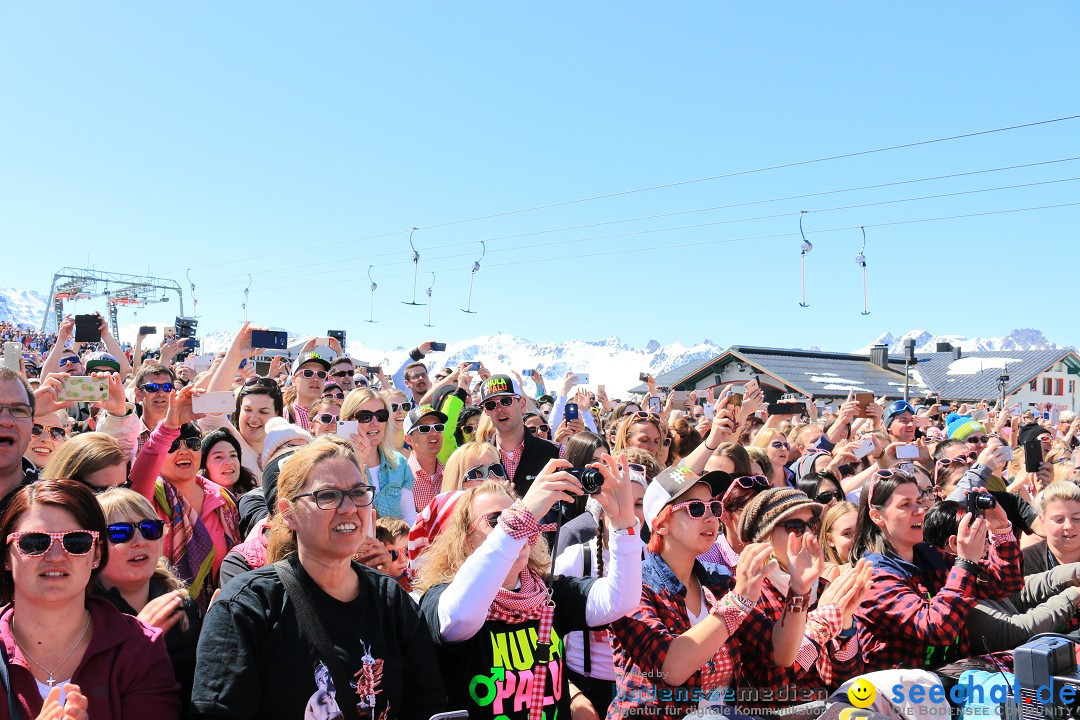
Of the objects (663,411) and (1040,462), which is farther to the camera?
(663,411)

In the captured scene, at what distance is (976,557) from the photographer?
3777mm

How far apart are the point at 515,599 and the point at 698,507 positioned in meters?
0.92

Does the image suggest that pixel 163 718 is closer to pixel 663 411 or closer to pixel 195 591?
pixel 195 591

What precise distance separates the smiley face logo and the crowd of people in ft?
0.44

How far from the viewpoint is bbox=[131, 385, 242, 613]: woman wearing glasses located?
12.5 feet

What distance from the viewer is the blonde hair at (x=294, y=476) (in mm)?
2670

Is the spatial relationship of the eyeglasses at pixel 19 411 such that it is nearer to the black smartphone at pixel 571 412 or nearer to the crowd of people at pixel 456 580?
the crowd of people at pixel 456 580

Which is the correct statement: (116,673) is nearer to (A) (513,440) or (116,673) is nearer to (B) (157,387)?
(A) (513,440)

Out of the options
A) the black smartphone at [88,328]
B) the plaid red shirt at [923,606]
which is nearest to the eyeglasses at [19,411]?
the plaid red shirt at [923,606]

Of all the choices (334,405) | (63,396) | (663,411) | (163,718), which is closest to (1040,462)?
(663,411)

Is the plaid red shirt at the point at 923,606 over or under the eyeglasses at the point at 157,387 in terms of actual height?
under

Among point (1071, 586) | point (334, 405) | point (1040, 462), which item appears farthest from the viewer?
point (1040, 462)

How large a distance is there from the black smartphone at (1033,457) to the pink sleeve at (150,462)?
6953 mm

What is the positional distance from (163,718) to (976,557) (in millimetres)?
3536
